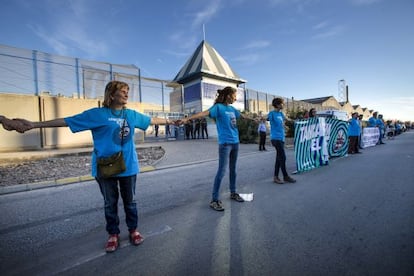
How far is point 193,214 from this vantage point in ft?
10.7

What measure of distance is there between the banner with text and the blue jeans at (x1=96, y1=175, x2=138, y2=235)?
4820 millimetres

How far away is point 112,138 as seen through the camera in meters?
2.29

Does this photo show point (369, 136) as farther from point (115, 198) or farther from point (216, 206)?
point (115, 198)

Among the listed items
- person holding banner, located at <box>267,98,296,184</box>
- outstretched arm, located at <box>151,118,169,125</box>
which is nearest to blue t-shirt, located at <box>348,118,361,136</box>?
person holding banner, located at <box>267,98,296,184</box>

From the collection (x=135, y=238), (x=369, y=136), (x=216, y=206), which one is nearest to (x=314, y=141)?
(x=216, y=206)

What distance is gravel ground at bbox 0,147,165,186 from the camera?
6.18m

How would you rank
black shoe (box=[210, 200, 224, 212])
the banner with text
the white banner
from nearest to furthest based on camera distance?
1. black shoe (box=[210, 200, 224, 212])
2. the banner with text
3. the white banner

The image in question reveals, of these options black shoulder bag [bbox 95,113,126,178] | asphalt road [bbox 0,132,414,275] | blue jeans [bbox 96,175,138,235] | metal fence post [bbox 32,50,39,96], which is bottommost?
asphalt road [bbox 0,132,414,275]

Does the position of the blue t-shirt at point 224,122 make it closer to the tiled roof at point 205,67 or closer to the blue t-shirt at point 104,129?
the blue t-shirt at point 104,129

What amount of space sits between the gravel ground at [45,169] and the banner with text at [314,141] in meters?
5.24

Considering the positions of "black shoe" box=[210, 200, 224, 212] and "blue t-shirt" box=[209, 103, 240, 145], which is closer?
"black shoe" box=[210, 200, 224, 212]

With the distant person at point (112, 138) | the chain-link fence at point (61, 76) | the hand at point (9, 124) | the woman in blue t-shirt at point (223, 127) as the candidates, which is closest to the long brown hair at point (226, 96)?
the woman in blue t-shirt at point (223, 127)

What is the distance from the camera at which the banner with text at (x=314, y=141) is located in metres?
6.04

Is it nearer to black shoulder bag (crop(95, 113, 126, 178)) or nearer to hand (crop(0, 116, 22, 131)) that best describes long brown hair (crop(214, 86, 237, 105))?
black shoulder bag (crop(95, 113, 126, 178))
